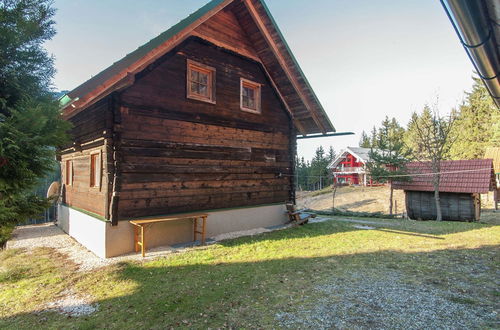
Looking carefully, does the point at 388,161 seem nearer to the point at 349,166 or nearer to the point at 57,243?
the point at 57,243

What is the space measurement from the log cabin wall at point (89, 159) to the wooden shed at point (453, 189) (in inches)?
744

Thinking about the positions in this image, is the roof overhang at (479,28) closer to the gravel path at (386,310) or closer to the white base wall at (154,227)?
the gravel path at (386,310)

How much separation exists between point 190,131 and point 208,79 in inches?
84.8

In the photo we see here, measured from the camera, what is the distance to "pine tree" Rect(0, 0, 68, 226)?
2.92m

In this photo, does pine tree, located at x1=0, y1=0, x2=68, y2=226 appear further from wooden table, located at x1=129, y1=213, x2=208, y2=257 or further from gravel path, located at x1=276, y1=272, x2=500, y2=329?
wooden table, located at x1=129, y1=213, x2=208, y2=257

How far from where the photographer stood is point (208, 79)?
969 centimetres

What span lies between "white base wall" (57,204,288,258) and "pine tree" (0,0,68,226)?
4.26 metres

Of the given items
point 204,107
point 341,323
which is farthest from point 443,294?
point 204,107

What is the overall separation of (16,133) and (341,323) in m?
4.77

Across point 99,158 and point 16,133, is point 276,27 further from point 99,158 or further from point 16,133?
point 16,133

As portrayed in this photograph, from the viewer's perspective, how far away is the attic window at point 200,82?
29.7ft

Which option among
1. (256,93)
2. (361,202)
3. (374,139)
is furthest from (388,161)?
(374,139)

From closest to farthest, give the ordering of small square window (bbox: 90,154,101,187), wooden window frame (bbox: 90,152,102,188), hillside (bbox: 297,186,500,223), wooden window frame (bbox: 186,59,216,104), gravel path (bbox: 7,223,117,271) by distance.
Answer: gravel path (bbox: 7,223,117,271), wooden window frame (bbox: 90,152,102,188), small square window (bbox: 90,154,101,187), wooden window frame (bbox: 186,59,216,104), hillside (bbox: 297,186,500,223)

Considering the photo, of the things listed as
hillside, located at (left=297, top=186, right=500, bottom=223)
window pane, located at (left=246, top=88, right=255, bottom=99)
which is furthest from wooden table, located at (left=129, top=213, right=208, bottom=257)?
hillside, located at (left=297, top=186, right=500, bottom=223)
